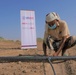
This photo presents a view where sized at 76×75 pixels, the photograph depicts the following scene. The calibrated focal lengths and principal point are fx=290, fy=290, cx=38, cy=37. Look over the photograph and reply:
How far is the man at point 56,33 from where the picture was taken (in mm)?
7077

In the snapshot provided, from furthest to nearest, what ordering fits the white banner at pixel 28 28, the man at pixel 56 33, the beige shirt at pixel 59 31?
the white banner at pixel 28 28 → the beige shirt at pixel 59 31 → the man at pixel 56 33

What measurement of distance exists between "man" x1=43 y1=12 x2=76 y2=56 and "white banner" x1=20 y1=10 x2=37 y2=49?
6.11 metres

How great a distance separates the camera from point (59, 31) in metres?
7.59

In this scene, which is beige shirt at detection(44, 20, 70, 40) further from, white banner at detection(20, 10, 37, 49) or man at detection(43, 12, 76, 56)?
white banner at detection(20, 10, 37, 49)

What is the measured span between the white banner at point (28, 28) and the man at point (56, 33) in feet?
20.0

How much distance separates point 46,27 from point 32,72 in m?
1.23

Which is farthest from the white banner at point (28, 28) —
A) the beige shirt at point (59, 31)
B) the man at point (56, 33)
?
the beige shirt at point (59, 31)

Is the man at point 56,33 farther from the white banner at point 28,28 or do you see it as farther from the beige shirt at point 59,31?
the white banner at point 28,28

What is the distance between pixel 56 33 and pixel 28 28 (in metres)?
6.75

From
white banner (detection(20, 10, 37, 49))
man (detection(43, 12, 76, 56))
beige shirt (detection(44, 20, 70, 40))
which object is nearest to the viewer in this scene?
man (detection(43, 12, 76, 56))

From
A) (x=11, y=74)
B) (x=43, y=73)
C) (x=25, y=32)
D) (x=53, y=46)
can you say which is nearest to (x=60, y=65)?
(x=53, y=46)

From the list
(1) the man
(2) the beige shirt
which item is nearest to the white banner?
(1) the man

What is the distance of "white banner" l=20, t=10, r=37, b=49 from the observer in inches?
557

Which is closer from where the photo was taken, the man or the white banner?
the man
